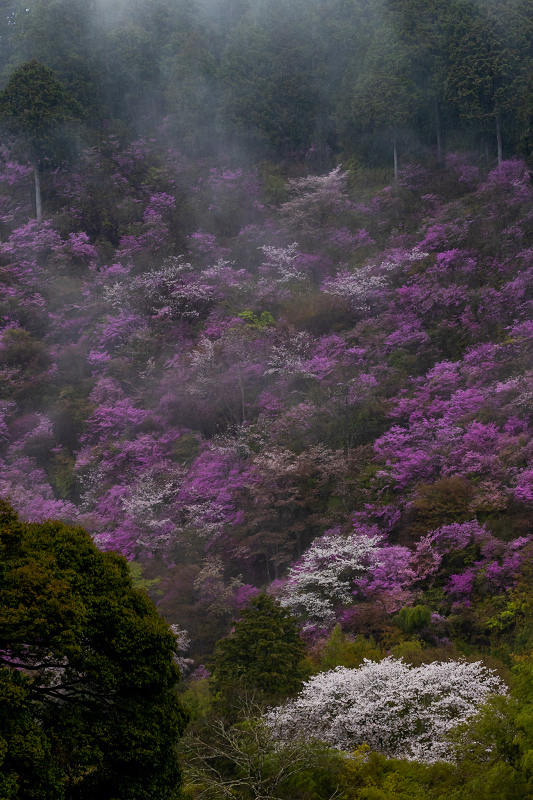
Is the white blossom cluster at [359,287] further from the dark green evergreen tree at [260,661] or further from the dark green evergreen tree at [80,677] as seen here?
the dark green evergreen tree at [80,677]

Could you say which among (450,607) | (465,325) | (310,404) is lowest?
(450,607)

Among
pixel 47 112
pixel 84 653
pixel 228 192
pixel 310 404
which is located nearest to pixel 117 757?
pixel 84 653

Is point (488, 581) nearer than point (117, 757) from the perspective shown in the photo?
No

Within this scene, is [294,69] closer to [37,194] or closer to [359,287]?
[37,194]

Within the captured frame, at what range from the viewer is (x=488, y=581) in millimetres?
15461

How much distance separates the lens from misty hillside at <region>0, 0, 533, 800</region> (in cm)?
1155

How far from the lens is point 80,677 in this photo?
27.5 ft

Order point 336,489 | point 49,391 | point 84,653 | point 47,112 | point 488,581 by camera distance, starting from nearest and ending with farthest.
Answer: point 84,653 < point 488,581 < point 336,489 < point 49,391 < point 47,112

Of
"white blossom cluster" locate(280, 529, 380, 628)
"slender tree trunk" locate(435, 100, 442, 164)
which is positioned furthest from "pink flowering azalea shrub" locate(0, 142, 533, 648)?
"slender tree trunk" locate(435, 100, 442, 164)

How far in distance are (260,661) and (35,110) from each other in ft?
92.2

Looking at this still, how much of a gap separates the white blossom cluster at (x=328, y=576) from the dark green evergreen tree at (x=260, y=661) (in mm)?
3094

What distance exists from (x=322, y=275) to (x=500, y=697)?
21.5 meters

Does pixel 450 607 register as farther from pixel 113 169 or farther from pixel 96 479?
pixel 113 169

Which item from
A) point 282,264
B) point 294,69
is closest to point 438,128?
point 294,69
